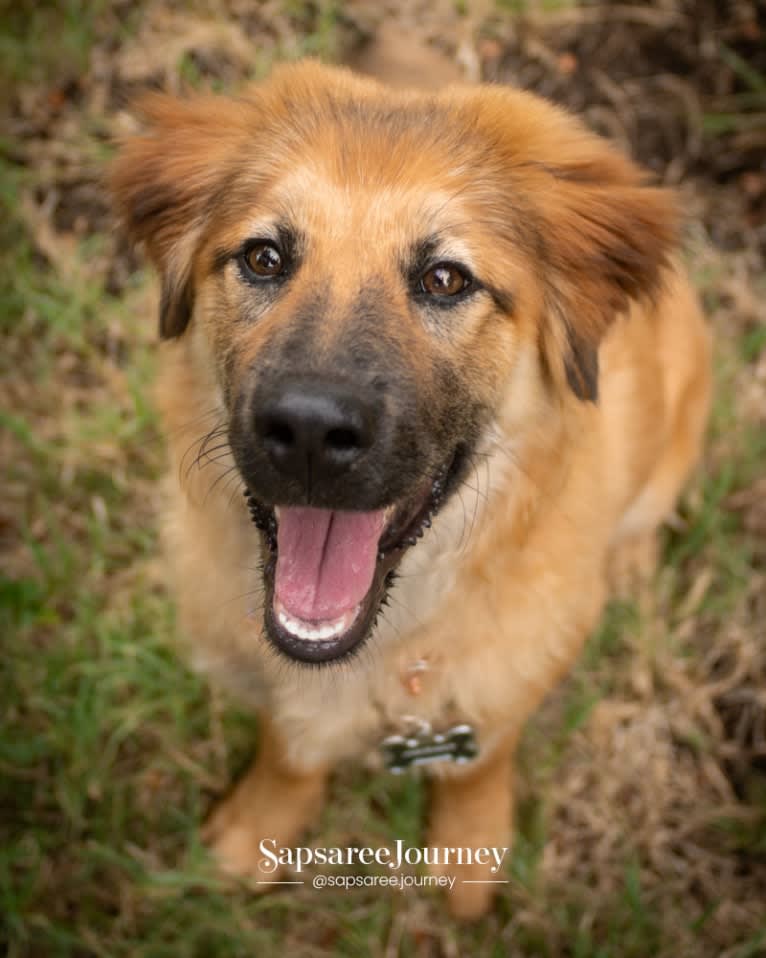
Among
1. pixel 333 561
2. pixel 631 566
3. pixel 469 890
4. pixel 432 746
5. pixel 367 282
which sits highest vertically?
pixel 367 282

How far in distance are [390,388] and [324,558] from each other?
514 millimetres

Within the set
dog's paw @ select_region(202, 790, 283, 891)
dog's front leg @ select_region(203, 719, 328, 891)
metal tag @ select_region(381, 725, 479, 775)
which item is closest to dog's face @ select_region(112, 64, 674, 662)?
metal tag @ select_region(381, 725, 479, 775)

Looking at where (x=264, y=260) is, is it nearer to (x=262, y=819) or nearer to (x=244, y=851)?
(x=262, y=819)

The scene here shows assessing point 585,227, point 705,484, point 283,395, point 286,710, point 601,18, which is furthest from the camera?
point 601,18

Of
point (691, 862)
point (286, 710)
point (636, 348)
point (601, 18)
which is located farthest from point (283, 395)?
point (601, 18)

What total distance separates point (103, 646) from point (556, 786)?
1.85m

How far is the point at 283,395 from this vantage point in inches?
69.9

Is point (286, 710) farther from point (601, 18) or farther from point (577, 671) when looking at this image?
point (601, 18)

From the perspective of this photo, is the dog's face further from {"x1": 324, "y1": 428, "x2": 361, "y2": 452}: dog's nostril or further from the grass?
the grass

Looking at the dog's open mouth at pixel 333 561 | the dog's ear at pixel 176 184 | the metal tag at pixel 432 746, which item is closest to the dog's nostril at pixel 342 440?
the dog's open mouth at pixel 333 561

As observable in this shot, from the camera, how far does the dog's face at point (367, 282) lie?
1.89 meters

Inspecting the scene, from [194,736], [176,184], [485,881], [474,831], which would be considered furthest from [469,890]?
[176,184]

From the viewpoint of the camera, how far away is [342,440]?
1806 mm

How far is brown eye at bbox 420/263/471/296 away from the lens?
6.81 feet
